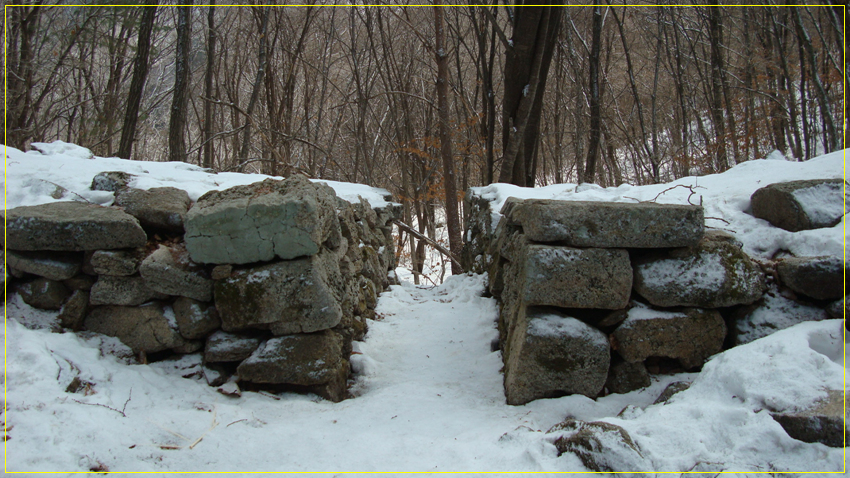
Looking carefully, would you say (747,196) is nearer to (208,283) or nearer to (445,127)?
(208,283)

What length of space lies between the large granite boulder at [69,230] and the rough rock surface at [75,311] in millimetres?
273

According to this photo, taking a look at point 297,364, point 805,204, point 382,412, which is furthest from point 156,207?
point 805,204

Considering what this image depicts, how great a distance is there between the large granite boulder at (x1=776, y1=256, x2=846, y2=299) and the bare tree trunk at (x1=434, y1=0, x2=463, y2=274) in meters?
4.79

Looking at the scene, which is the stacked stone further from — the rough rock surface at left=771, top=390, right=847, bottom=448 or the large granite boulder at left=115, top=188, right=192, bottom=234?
the rough rock surface at left=771, top=390, right=847, bottom=448

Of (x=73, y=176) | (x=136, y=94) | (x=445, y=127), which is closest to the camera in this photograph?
(x=73, y=176)

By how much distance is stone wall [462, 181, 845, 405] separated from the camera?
236cm

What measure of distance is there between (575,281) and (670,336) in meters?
0.59

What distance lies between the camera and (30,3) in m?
6.22

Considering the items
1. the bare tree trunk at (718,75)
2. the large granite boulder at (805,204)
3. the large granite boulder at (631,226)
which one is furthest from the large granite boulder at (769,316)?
the bare tree trunk at (718,75)

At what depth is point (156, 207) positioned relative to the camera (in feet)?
9.16

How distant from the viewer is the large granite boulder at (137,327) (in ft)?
8.36

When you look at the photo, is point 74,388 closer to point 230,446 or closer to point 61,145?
point 230,446

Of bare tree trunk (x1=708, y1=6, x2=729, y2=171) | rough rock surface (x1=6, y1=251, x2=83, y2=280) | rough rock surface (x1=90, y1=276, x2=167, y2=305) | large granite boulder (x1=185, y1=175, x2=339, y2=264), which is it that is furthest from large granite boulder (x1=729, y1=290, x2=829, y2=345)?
bare tree trunk (x1=708, y1=6, x2=729, y2=171)

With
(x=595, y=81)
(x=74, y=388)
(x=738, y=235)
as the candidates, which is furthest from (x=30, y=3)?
(x=738, y=235)
